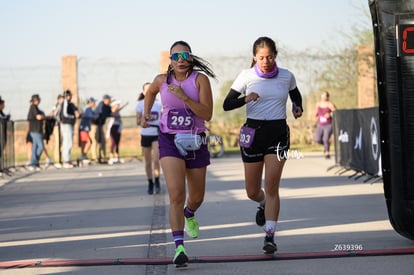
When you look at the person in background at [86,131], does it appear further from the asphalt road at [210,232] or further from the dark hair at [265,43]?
the dark hair at [265,43]

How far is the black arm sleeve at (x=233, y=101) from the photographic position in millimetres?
9930

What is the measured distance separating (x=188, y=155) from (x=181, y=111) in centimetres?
38

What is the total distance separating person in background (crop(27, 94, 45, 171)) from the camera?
28031 millimetres

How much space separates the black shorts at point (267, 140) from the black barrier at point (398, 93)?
0.93 meters

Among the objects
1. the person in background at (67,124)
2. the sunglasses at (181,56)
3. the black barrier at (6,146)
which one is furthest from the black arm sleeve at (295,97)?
the person in background at (67,124)

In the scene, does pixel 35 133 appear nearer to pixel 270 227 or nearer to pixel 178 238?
pixel 270 227

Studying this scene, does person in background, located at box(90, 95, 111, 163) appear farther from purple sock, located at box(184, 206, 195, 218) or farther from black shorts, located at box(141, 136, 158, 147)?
purple sock, located at box(184, 206, 195, 218)

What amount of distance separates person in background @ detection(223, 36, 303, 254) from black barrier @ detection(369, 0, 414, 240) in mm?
897

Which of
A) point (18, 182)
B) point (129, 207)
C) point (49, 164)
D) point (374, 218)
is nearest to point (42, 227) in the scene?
point (129, 207)

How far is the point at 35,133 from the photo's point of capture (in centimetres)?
2830

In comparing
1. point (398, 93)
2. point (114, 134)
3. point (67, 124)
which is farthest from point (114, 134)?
point (398, 93)

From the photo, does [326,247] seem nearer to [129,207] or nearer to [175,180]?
[175,180]

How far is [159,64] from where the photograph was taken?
37344 millimetres

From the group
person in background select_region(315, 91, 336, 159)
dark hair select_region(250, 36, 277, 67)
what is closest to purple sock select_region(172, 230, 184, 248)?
dark hair select_region(250, 36, 277, 67)
